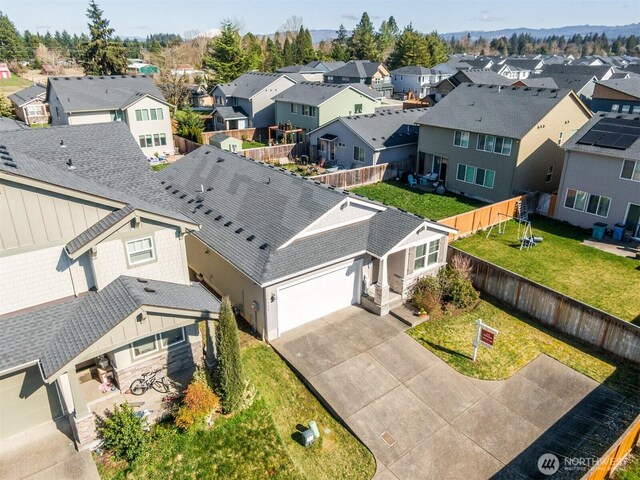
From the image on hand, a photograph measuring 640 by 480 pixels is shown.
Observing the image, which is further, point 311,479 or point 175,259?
point 175,259

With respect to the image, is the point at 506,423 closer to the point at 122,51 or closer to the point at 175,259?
the point at 175,259

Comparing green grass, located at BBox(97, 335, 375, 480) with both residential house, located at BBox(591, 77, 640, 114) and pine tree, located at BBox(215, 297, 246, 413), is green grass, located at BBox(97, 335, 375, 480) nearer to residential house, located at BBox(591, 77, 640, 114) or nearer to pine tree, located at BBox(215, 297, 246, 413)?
pine tree, located at BBox(215, 297, 246, 413)

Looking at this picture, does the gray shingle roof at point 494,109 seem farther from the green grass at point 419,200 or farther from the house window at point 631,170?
the house window at point 631,170

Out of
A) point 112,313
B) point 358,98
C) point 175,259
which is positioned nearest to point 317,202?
Answer: point 175,259

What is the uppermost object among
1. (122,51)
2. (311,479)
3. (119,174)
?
(122,51)

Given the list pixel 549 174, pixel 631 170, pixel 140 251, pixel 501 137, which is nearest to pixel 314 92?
pixel 501 137

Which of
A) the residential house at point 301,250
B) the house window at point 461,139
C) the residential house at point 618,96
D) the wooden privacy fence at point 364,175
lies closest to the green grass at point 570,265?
the residential house at point 301,250

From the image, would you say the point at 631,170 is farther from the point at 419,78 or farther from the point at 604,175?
the point at 419,78
